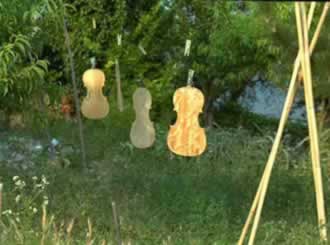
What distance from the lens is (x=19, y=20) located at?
6.02m

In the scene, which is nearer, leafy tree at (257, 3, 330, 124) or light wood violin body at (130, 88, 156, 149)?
light wood violin body at (130, 88, 156, 149)

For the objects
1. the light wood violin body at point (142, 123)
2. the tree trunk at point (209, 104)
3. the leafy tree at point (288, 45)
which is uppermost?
the leafy tree at point (288, 45)

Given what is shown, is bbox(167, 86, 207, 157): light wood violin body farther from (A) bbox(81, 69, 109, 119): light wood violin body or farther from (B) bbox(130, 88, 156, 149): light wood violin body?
(A) bbox(81, 69, 109, 119): light wood violin body

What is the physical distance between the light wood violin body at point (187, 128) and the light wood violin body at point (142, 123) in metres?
0.71

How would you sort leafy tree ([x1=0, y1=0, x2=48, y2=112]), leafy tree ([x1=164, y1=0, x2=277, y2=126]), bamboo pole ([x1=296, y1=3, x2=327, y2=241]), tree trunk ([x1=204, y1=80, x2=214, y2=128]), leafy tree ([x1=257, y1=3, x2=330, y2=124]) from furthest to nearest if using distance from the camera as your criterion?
tree trunk ([x1=204, y1=80, x2=214, y2=128]) → leafy tree ([x1=164, y1=0, x2=277, y2=126]) → leafy tree ([x1=257, y1=3, x2=330, y2=124]) → leafy tree ([x1=0, y1=0, x2=48, y2=112]) → bamboo pole ([x1=296, y1=3, x2=327, y2=241])

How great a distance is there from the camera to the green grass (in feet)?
17.2

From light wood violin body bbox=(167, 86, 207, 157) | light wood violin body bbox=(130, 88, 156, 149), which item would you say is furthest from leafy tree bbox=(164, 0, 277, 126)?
light wood violin body bbox=(167, 86, 207, 157)

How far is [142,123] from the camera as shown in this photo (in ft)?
22.2

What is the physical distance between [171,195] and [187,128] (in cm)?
47

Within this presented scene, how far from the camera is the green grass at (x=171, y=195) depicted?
5.25 metres

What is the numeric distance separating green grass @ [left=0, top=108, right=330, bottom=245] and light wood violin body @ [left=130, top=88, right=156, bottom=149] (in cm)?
26

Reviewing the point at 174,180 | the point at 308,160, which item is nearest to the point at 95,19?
the point at 308,160

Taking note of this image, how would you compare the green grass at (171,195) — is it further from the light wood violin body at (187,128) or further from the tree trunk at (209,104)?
the tree trunk at (209,104)

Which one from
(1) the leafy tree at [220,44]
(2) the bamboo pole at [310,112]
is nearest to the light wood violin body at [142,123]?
(1) the leafy tree at [220,44]
